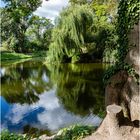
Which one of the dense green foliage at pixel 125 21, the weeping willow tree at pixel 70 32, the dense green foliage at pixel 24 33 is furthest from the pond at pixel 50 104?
the dense green foliage at pixel 24 33

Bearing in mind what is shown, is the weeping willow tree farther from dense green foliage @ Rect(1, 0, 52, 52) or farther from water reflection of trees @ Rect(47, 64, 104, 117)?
dense green foliage @ Rect(1, 0, 52, 52)

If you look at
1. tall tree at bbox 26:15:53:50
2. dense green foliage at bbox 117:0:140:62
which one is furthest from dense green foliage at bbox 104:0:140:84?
tall tree at bbox 26:15:53:50

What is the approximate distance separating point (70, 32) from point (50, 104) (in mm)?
13220

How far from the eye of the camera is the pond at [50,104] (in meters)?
10.3

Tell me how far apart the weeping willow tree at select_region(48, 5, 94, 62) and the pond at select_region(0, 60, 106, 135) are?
6.39m

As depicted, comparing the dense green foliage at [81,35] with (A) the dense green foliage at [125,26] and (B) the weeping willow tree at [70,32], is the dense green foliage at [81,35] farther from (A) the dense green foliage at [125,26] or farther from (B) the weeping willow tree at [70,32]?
(A) the dense green foliage at [125,26]

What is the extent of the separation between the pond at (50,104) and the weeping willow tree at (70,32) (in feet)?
21.0

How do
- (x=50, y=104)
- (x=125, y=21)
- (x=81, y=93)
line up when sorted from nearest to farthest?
(x=125, y=21) < (x=50, y=104) < (x=81, y=93)

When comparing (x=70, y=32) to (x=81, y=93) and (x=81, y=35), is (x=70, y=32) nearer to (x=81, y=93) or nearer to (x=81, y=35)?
(x=81, y=35)

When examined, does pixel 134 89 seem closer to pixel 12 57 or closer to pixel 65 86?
pixel 65 86

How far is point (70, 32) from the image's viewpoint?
25.4m

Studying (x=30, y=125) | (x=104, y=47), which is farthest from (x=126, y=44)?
(x=104, y=47)

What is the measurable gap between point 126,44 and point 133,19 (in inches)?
24.0

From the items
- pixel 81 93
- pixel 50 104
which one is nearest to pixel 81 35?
pixel 81 93
